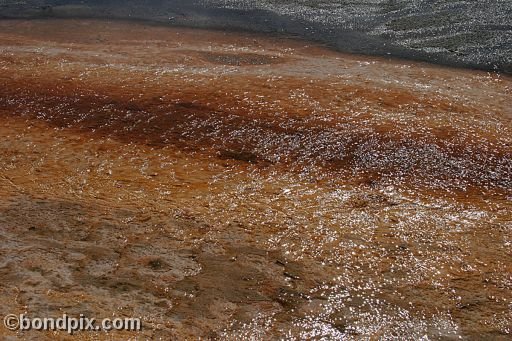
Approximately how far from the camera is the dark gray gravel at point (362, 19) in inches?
273

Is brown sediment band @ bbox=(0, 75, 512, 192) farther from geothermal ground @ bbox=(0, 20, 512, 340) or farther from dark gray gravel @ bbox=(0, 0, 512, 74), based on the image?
dark gray gravel @ bbox=(0, 0, 512, 74)

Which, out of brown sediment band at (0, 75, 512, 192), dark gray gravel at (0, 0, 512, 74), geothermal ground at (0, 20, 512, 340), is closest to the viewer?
geothermal ground at (0, 20, 512, 340)

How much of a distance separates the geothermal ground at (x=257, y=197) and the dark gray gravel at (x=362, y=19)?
2.51ft

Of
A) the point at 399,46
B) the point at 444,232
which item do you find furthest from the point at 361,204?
the point at 399,46

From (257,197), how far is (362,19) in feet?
17.4

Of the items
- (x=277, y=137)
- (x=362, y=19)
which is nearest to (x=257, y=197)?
(x=277, y=137)

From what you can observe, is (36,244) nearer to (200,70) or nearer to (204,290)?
(204,290)

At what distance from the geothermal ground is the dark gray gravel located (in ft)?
2.51

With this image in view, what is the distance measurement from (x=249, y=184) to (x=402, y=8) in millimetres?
5851

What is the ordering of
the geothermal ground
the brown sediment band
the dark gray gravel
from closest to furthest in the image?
the geothermal ground → the brown sediment band → the dark gray gravel

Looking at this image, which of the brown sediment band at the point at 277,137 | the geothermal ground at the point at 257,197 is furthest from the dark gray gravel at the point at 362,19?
the brown sediment band at the point at 277,137

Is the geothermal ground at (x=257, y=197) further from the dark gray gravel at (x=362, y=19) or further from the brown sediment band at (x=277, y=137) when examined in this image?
the dark gray gravel at (x=362, y=19)

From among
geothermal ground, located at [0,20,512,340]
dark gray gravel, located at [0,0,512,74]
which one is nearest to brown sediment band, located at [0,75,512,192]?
geothermal ground, located at [0,20,512,340]

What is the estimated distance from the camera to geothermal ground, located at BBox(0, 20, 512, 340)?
8.89 feet
